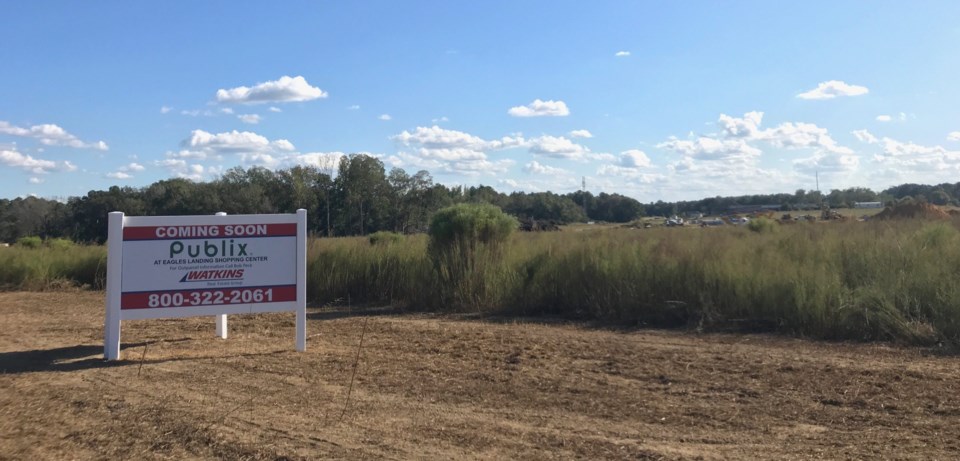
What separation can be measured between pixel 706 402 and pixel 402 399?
2797 mm

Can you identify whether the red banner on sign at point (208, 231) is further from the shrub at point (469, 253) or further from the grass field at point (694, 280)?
the shrub at point (469, 253)

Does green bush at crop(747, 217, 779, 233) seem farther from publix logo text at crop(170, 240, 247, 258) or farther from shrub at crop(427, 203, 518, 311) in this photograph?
publix logo text at crop(170, 240, 247, 258)

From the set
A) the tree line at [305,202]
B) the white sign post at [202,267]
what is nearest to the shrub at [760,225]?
the tree line at [305,202]

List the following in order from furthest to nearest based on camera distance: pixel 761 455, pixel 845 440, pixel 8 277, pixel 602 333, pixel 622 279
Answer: pixel 8 277, pixel 622 279, pixel 602 333, pixel 845 440, pixel 761 455

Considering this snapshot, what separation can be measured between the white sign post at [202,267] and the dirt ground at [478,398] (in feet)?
1.96

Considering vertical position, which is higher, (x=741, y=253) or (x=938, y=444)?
(x=741, y=253)

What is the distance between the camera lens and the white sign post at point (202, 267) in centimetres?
907

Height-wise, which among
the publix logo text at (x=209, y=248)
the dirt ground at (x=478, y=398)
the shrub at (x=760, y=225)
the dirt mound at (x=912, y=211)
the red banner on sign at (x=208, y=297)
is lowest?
the dirt ground at (x=478, y=398)

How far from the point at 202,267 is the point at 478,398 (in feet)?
14.2

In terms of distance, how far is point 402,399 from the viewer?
23.1ft

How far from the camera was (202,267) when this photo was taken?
9.38 m

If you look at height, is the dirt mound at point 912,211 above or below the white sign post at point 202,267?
above

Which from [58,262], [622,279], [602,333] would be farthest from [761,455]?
[58,262]

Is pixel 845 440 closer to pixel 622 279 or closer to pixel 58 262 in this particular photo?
pixel 622 279
